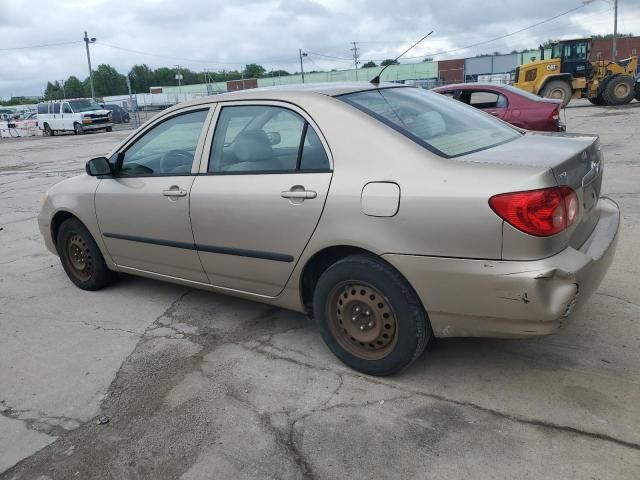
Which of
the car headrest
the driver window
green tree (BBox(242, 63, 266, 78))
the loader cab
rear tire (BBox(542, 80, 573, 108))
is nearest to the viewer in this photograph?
the car headrest

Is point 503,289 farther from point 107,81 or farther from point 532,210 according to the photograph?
point 107,81

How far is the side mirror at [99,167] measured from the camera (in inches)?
162

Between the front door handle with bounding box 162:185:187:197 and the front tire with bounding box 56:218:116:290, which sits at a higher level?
the front door handle with bounding box 162:185:187:197

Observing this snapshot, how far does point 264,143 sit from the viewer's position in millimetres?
3416

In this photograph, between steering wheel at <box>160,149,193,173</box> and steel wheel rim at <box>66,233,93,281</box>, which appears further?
steel wheel rim at <box>66,233,93,281</box>

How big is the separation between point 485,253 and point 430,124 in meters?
0.98

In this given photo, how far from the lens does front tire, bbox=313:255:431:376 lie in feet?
9.12

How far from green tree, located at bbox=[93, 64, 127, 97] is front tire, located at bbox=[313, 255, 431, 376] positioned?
4695 inches

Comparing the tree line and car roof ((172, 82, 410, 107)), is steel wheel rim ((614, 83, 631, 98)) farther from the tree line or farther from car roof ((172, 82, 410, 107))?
the tree line

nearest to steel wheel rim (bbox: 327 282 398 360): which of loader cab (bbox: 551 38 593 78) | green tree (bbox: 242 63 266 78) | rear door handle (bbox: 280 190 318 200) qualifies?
rear door handle (bbox: 280 190 318 200)

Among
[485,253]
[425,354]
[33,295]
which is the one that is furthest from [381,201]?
[33,295]

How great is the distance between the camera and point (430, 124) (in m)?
3.14

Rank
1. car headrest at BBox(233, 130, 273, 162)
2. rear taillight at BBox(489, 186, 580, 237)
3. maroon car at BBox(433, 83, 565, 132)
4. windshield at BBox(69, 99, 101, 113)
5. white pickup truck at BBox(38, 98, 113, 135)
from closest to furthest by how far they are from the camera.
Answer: rear taillight at BBox(489, 186, 580, 237), car headrest at BBox(233, 130, 273, 162), maroon car at BBox(433, 83, 565, 132), white pickup truck at BBox(38, 98, 113, 135), windshield at BBox(69, 99, 101, 113)

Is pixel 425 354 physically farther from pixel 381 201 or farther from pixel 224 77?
pixel 224 77
